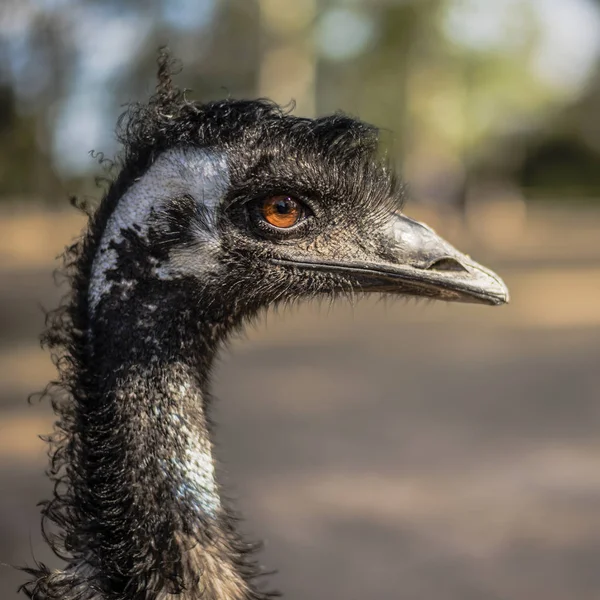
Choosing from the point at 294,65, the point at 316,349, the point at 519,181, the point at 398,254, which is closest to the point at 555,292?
the point at 316,349

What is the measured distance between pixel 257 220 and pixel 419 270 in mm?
418

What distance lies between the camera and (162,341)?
2.23 m

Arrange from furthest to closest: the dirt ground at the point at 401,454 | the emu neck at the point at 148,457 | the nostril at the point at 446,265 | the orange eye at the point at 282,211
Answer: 1. the dirt ground at the point at 401,454
2. the nostril at the point at 446,265
3. the orange eye at the point at 282,211
4. the emu neck at the point at 148,457

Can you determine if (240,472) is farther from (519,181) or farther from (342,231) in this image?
(519,181)

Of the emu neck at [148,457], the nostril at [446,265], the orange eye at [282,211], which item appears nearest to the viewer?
the emu neck at [148,457]

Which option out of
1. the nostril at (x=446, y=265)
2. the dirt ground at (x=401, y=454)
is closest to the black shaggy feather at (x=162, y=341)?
the nostril at (x=446, y=265)

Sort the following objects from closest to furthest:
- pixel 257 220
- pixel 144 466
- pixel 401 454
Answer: pixel 144 466
pixel 257 220
pixel 401 454

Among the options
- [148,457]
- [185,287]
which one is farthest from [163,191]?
[148,457]

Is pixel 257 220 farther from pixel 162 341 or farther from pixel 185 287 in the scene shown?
pixel 162 341

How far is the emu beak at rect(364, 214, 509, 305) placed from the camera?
7.97 feet

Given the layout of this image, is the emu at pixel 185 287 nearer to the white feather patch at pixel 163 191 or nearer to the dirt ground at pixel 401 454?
the white feather patch at pixel 163 191

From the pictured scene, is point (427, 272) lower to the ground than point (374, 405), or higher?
lower

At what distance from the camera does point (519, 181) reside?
121ft

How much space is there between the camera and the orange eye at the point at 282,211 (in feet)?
7.64
